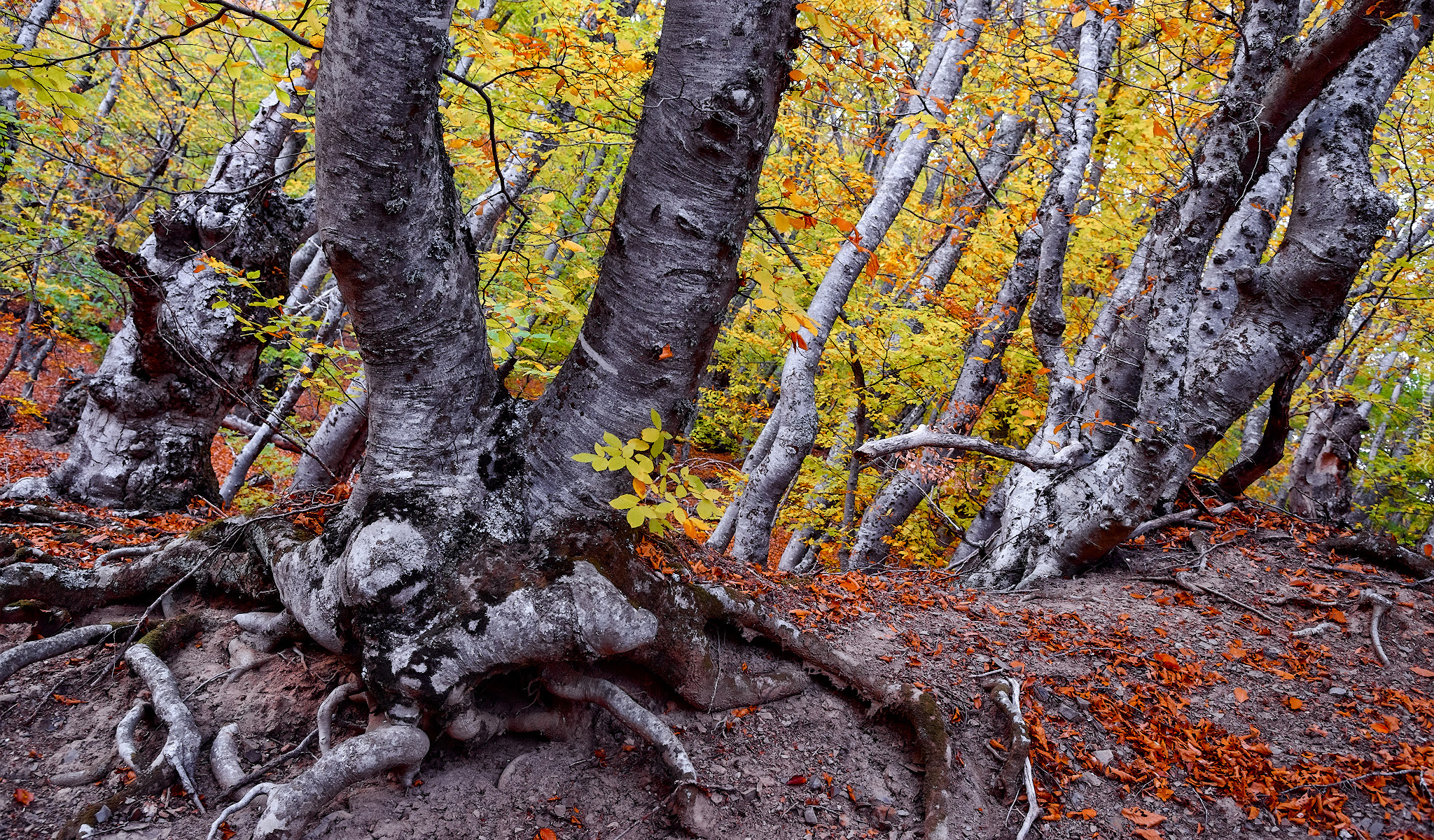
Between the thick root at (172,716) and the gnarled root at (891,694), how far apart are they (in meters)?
2.19

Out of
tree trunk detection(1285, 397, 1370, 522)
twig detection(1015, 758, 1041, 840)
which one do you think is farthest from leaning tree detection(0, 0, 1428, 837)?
tree trunk detection(1285, 397, 1370, 522)

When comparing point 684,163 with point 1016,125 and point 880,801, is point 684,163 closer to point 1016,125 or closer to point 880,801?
point 880,801

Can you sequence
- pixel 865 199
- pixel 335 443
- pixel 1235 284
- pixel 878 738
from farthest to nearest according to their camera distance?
1. pixel 335 443
2. pixel 1235 284
3. pixel 865 199
4. pixel 878 738

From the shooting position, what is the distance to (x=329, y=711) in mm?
2707

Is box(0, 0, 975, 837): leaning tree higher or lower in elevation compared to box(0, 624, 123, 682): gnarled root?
higher

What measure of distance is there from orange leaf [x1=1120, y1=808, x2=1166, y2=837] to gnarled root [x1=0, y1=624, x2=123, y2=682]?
474 cm

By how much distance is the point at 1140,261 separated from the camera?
6.36 meters

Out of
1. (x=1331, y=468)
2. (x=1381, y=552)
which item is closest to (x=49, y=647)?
(x=1381, y=552)

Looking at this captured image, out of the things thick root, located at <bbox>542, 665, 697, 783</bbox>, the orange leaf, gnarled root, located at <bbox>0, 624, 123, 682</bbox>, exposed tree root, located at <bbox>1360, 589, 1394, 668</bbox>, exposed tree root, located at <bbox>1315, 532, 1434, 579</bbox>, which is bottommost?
gnarled root, located at <bbox>0, 624, 123, 682</bbox>

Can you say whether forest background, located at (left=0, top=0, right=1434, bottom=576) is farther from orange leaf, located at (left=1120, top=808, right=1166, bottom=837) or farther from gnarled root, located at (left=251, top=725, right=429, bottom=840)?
orange leaf, located at (left=1120, top=808, right=1166, bottom=837)

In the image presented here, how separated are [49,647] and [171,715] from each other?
870 millimetres

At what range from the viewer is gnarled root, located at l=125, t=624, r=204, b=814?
245cm

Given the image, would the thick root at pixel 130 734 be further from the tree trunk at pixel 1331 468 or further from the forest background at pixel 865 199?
the tree trunk at pixel 1331 468

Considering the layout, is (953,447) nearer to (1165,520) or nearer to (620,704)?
(1165,520)
